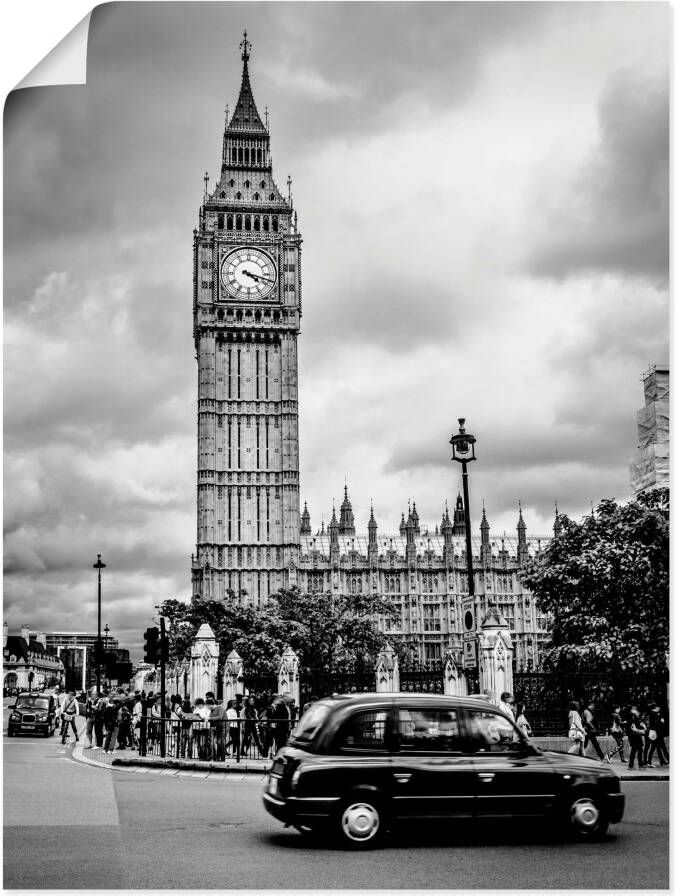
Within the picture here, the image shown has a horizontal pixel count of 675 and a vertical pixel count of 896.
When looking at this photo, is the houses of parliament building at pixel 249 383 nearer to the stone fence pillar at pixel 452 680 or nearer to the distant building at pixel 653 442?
the distant building at pixel 653 442

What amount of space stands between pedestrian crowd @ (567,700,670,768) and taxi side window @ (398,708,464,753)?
902 cm

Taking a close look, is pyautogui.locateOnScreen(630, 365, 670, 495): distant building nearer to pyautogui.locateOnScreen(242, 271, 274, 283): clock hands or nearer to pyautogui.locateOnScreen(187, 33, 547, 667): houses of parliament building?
pyautogui.locateOnScreen(187, 33, 547, 667): houses of parliament building

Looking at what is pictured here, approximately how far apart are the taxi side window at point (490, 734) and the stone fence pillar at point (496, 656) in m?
12.9

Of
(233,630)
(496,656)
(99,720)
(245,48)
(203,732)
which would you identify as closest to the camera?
(245,48)

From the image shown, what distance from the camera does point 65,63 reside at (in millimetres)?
9047

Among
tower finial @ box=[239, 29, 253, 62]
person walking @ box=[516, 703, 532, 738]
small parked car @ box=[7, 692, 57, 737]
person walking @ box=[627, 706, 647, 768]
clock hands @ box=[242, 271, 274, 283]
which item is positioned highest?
clock hands @ box=[242, 271, 274, 283]

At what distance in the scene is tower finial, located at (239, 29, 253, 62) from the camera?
11.1 metres

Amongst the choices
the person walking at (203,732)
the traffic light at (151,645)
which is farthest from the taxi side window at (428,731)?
the traffic light at (151,645)

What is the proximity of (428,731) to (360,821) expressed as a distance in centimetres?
110

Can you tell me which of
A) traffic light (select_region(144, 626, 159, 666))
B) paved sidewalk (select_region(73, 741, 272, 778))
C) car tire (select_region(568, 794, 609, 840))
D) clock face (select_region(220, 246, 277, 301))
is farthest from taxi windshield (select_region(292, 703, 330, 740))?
clock face (select_region(220, 246, 277, 301))

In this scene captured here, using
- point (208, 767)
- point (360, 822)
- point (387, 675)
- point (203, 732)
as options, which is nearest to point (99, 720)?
point (203, 732)

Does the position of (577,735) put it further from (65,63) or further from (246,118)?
(246,118)

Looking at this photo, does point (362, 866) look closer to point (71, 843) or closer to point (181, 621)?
point (71, 843)

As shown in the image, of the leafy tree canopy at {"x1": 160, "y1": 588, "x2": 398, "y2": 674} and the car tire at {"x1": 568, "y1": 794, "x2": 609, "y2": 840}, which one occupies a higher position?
the car tire at {"x1": 568, "y1": 794, "x2": 609, "y2": 840}
